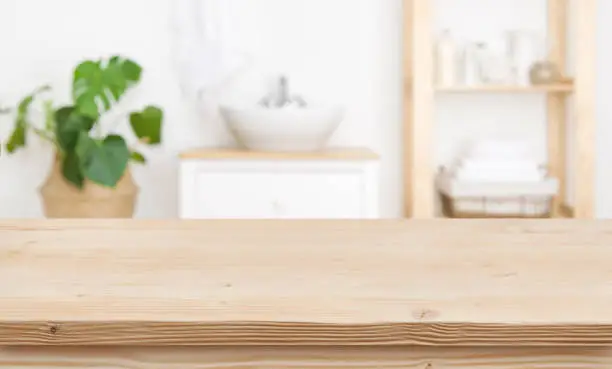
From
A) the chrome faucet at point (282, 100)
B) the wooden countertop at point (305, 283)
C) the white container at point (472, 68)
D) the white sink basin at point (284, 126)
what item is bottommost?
the wooden countertop at point (305, 283)

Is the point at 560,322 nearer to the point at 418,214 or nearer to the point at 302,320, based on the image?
the point at 302,320

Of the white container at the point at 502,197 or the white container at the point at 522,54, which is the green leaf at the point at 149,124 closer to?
the white container at the point at 502,197

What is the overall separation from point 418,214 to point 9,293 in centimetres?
264

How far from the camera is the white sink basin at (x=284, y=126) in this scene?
10.1 feet

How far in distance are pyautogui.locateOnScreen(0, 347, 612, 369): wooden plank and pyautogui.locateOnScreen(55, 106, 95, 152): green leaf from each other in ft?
8.42

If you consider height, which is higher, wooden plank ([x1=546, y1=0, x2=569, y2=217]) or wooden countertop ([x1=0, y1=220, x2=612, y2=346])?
wooden plank ([x1=546, y1=0, x2=569, y2=217])

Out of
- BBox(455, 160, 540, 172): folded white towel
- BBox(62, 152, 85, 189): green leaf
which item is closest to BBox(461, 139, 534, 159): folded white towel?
BBox(455, 160, 540, 172): folded white towel

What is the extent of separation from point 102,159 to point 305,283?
250 cm

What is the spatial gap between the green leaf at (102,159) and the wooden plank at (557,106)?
160 centimetres

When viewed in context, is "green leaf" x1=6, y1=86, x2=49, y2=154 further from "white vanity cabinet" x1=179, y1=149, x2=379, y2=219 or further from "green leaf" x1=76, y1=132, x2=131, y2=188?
"white vanity cabinet" x1=179, y1=149, x2=379, y2=219

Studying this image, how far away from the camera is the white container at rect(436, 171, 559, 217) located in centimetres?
320

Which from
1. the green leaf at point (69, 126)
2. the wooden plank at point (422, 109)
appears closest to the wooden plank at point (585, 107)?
the wooden plank at point (422, 109)

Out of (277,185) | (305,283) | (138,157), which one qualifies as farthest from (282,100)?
(305,283)

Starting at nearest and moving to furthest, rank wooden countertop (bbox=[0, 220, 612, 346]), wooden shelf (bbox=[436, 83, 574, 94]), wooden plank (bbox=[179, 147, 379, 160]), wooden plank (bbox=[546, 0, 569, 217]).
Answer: wooden countertop (bbox=[0, 220, 612, 346]) < wooden plank (bbox=[179, 147, 379, 160]) < wooden shelf (bbox=[436, 83, 574, 94]) < wooden plank (bbox=[546, 0, 569, 217])
